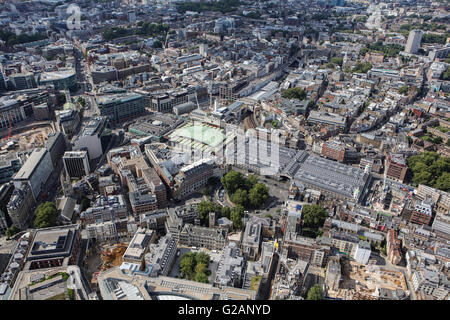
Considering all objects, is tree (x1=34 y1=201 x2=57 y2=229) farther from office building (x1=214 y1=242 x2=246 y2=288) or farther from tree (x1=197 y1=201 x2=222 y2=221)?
office building (x1=214 y1=242 x2=246 y2=288)

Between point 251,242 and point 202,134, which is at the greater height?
point 202,134

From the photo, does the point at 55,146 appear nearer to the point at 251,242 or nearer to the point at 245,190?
the point at 245,190

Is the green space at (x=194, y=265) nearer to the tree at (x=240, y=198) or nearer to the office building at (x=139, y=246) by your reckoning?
the office building at (x=139, y=246)

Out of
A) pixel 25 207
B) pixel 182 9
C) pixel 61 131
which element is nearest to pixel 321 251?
pixel 25 207

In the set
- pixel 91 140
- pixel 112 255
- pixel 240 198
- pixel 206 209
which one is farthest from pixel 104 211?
pixel 91 140

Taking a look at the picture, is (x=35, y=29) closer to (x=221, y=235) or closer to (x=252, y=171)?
(x=252, y=171)
